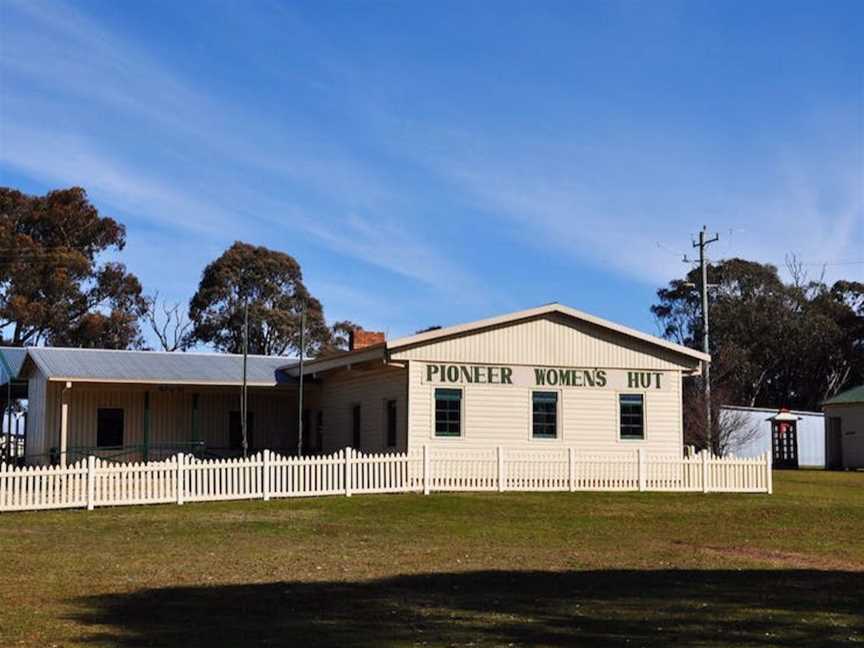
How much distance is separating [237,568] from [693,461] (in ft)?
48.3

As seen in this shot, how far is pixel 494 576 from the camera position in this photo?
12.7 metres

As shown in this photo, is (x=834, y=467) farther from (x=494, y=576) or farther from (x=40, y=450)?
(x=494, y=576)

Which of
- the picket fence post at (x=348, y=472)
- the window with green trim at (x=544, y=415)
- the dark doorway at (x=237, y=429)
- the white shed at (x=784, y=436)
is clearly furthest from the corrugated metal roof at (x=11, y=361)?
the white shed at (x=784, y=436)

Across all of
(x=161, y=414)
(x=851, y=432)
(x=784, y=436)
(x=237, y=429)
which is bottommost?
(x=784, y=436)

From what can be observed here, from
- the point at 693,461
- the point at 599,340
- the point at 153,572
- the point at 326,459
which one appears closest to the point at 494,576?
the point at 153,572

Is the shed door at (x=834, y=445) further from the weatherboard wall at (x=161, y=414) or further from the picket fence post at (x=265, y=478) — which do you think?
the picket fence post at (x=265, y=478)

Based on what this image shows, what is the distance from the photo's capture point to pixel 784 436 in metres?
49.3

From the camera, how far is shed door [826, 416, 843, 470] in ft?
152

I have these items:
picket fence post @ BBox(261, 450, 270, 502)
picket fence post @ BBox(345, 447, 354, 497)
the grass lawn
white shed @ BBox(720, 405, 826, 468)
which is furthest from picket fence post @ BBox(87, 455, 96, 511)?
white shed @ BBox(720, 405, 826, 468)

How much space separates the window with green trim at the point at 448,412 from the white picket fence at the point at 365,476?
1.76 ft

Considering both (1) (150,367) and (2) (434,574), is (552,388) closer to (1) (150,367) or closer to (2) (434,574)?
(1) (150,367)

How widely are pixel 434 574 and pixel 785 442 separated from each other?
39.7 meters

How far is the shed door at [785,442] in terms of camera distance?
161ft

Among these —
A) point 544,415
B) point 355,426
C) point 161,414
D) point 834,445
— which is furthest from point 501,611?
point 834,445
